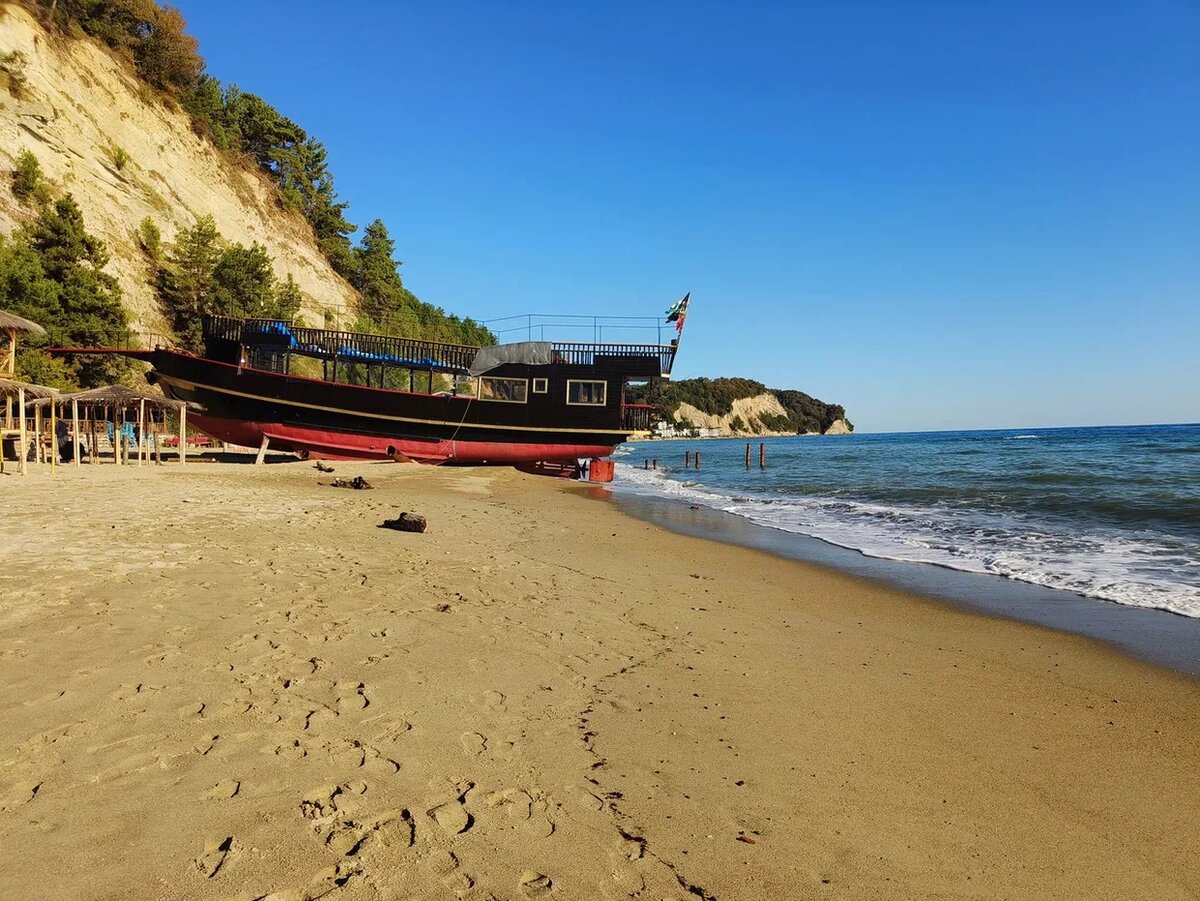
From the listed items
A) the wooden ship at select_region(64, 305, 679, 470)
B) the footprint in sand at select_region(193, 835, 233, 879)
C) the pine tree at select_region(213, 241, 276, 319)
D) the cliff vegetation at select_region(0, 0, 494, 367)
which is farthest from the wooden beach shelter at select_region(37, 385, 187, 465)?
the footprint in sand at select_region(193, 835, 233, 879)

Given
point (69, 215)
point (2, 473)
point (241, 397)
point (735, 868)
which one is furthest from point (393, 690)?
point (69, 215)

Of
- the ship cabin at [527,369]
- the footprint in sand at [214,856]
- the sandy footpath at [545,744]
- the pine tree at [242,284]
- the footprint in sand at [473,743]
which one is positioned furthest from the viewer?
the pine tree at [242,284]

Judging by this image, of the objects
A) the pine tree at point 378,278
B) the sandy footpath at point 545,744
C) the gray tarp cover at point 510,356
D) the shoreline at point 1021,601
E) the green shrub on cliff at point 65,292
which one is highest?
the pine tree at point 378,278

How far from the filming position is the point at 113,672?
4301mm

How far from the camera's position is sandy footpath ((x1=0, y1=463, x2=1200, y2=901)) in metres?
2.70

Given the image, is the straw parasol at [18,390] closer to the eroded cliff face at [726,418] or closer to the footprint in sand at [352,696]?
the footprint in sand at [352,696]

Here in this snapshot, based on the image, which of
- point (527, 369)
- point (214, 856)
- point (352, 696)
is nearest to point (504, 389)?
point (527, 369)

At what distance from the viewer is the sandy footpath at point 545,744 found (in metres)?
2.70

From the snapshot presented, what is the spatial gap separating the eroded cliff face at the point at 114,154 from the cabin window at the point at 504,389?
21753 mm

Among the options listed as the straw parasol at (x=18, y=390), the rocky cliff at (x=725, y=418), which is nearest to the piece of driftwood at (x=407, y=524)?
the straw parasol at (x=18, y=390)

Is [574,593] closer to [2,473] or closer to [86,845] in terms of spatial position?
[86,845]

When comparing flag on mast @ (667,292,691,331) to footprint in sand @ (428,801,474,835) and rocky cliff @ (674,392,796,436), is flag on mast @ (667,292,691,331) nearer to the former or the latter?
footprint in sand @ (428,801,474,835)

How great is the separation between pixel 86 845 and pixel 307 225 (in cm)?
6385

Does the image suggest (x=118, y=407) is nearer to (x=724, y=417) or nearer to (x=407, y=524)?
(x=407, y=524)
